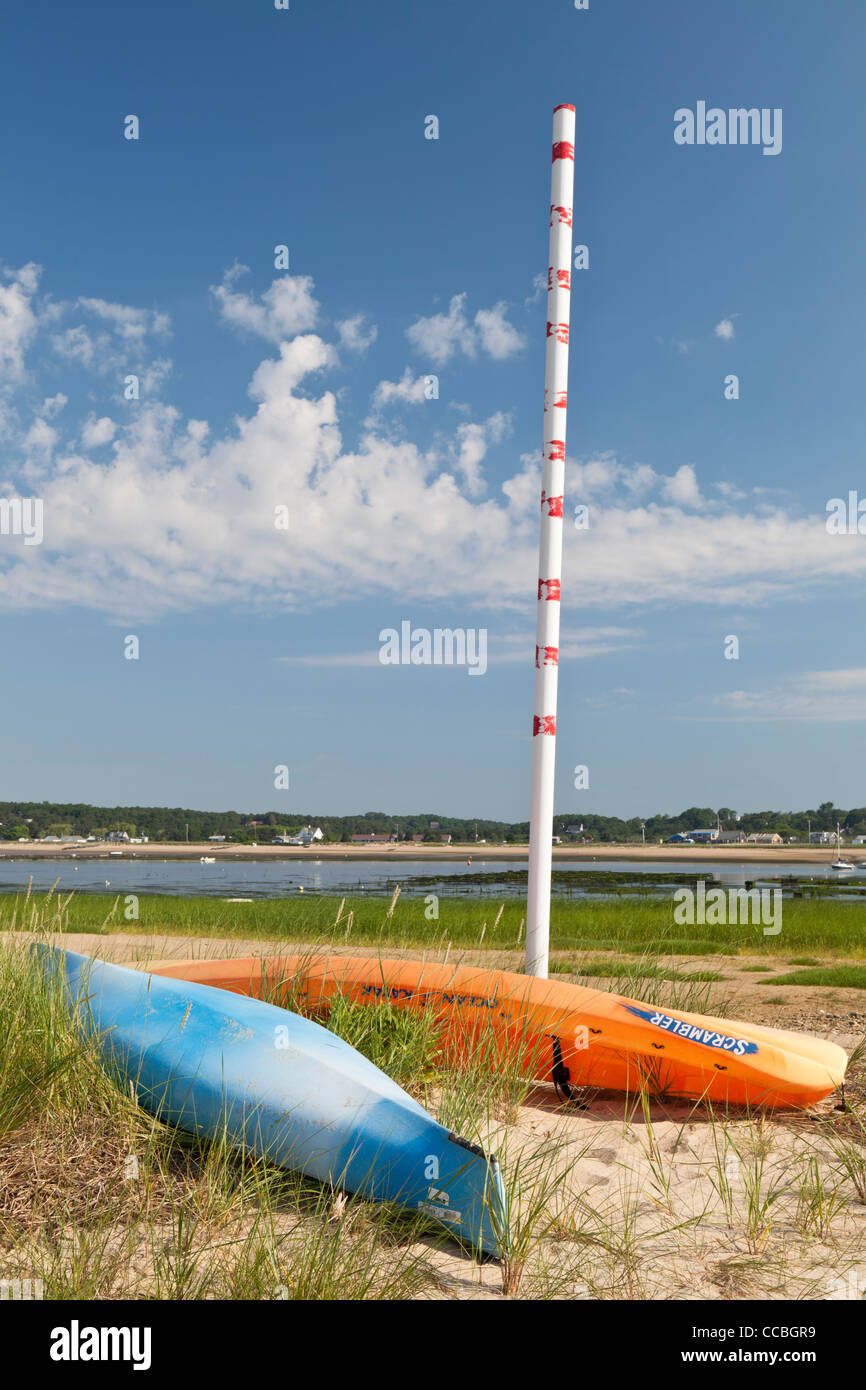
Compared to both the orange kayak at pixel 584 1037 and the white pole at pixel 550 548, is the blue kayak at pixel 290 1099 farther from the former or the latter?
the white pole at pixel 550 548

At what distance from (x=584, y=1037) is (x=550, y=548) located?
10.5ft

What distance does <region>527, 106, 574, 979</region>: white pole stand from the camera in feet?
19.6

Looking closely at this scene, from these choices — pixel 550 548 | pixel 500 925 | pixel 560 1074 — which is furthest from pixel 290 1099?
pixel 500 925

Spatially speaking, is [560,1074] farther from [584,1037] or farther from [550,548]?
[550,548]

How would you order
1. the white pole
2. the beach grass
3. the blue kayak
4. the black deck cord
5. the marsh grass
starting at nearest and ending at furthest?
the beach grass
the blue kayak
the black deck cord
the white pole
the marsh grass

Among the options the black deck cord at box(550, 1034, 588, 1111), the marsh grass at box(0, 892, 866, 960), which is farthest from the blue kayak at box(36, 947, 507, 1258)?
the marsh grass at box(0, 892, 866, 960)

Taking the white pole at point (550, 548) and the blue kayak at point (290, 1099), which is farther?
the white pole at point (550, 548)

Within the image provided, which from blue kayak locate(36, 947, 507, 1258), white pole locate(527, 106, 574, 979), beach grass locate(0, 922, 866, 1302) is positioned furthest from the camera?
white pole locate(527, 106, 574, 979)

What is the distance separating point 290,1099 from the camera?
338 centimetres

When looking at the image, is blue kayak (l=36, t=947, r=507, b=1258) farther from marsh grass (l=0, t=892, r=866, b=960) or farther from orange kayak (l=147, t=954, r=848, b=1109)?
marsh grass (l=0, t=892, r=866, b=960)

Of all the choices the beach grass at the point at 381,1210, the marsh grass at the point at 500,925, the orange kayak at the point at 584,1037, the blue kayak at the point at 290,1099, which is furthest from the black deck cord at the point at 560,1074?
the marsh grass at the point at 500,925

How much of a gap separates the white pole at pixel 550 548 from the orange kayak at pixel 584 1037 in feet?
3.68

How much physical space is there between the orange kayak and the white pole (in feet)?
3.68

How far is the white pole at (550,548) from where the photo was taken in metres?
5.98
